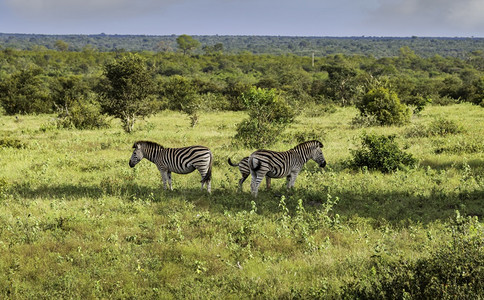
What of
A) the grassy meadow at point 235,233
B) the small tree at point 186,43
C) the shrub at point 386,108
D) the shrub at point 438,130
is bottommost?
the grassy meadow at point 235,233

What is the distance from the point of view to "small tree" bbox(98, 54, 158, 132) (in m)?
24.4

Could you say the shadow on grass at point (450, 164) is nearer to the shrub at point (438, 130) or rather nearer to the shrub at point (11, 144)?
the shrub at point (438, 130)

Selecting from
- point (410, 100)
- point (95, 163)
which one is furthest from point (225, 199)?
point (410, 100)

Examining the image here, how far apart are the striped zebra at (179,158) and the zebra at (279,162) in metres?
1.42

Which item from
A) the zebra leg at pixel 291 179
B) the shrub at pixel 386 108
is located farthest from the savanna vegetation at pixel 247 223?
the shrub at pixel 386 108

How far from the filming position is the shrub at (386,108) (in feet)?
83.9

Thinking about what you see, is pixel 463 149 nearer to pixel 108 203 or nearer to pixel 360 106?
pixel 360 106

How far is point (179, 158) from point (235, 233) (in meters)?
3.83

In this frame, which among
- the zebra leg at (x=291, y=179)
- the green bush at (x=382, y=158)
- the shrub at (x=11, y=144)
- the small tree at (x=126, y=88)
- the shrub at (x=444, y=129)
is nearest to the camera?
the zebra leg at (x=291, y=179)

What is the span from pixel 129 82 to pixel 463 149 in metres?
19.3

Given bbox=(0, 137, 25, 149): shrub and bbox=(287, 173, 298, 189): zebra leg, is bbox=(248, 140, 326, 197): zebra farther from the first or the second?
bbox=(0, 137, 25, 149): shrub

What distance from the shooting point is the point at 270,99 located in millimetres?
21938

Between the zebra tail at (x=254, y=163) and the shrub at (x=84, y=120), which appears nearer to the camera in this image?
the zebra tail at (x=254, y=163)

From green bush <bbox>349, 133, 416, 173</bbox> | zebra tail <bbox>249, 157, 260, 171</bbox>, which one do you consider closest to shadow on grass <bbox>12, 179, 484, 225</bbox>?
zebra tail <bbox>249, 157, 260, 171</bbox>
